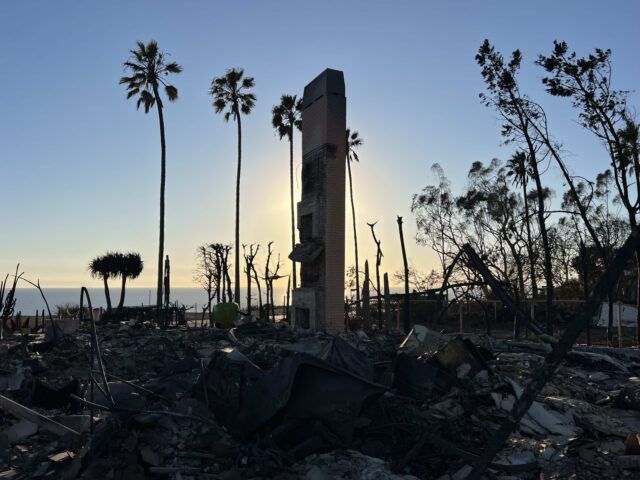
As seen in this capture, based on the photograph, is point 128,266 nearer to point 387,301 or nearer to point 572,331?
point 387,301

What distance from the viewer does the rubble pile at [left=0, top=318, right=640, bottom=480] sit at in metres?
5.35

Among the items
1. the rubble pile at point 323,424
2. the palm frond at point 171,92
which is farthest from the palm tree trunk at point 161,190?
the rubble pile at point 323,424

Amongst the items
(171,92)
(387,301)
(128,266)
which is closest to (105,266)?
(128,266)

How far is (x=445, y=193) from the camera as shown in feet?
141

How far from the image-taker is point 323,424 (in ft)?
18.3

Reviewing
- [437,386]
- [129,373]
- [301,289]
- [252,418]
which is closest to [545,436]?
[437,386]

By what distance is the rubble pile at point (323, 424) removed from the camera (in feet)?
17.6

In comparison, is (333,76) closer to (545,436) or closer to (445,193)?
(545,436)

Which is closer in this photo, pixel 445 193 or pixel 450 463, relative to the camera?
pixel 450 463

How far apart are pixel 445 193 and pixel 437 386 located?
36937mm

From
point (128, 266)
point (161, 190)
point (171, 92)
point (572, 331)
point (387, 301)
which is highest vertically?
point (171, 92)

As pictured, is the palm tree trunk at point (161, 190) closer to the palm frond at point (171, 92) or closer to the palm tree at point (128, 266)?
the palm frond at point (171, 92)

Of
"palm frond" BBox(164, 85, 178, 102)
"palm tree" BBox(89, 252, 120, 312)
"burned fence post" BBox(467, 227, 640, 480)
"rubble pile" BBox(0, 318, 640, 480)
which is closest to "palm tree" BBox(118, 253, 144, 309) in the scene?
"palm tree" BBox(89, 252, 120, 312)

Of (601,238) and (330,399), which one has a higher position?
(601,238)
